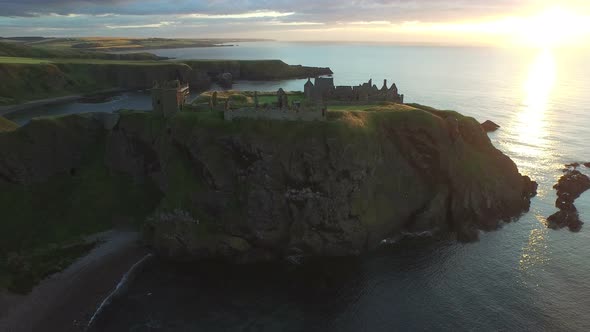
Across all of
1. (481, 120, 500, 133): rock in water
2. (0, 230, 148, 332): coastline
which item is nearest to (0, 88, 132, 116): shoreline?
(0, 230, 148, 332): coastline

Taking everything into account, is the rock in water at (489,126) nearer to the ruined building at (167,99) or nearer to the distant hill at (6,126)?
the ruined building at (167,99)

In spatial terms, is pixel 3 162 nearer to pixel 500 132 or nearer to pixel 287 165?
pixel 287 165

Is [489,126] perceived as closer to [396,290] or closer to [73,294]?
[396,290]

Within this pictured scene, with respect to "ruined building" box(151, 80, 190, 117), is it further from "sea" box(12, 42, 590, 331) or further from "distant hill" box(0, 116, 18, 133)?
"distant hill" box(0, 116, 18, 133)

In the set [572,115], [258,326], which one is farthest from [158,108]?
[572,115]

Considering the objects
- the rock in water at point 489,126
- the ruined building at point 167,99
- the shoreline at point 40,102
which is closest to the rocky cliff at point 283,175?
the ruined building at point 167,99

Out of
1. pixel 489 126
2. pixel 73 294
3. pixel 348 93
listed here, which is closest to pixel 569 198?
pixel 348 93
